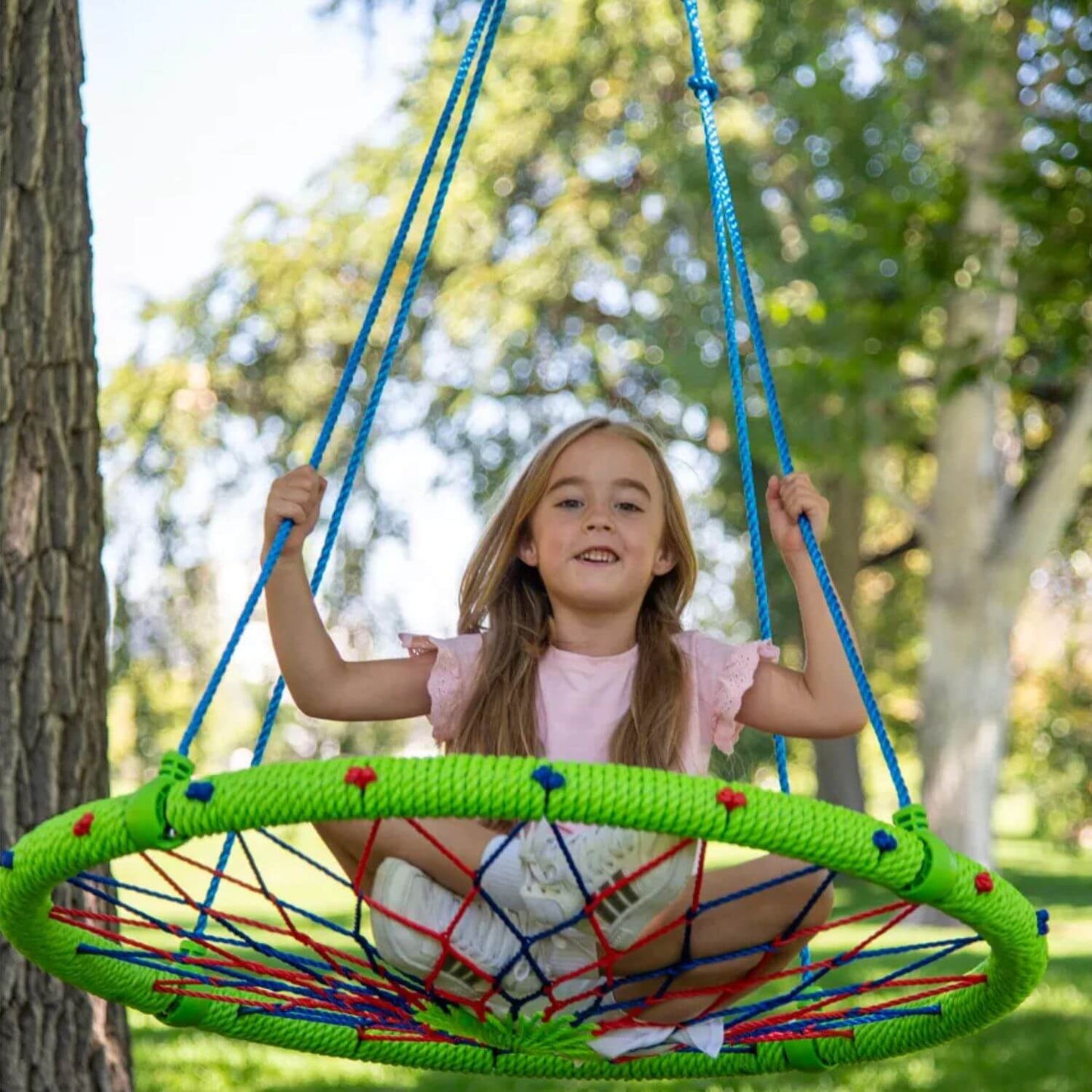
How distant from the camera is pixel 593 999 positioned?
2.13m

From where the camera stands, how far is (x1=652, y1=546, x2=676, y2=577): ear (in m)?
2.85

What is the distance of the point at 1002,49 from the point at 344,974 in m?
9.09

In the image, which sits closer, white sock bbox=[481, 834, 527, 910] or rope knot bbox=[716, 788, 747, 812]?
rope knot bbox=[716, 788, 747, 812]

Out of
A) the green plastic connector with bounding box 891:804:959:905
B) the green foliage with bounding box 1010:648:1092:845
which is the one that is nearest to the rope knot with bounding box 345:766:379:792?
the green plastic connector with bounding box 891:804:959:905

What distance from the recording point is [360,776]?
1.66 metres

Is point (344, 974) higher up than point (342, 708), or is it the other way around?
point (342, 708)

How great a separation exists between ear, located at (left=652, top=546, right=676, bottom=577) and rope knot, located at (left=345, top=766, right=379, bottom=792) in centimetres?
123

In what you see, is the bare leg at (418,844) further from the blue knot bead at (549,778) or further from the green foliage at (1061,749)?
the green foliage at (1061,749)

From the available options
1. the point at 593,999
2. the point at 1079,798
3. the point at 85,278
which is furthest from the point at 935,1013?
the point at 1079,798

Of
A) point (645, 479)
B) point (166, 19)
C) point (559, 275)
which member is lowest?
point (645, 479)

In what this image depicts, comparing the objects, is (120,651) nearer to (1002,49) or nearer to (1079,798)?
(1002,49)

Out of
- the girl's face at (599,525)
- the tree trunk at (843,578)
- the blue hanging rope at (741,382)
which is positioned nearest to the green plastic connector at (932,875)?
the blue hanging rope at (741,382)

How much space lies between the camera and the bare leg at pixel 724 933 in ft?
7.11

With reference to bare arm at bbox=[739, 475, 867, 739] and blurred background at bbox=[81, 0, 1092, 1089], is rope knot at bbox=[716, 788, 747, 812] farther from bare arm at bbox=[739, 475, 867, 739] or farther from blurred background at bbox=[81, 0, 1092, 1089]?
blurred background at bbox=[81, 0, 1092, 1089]
